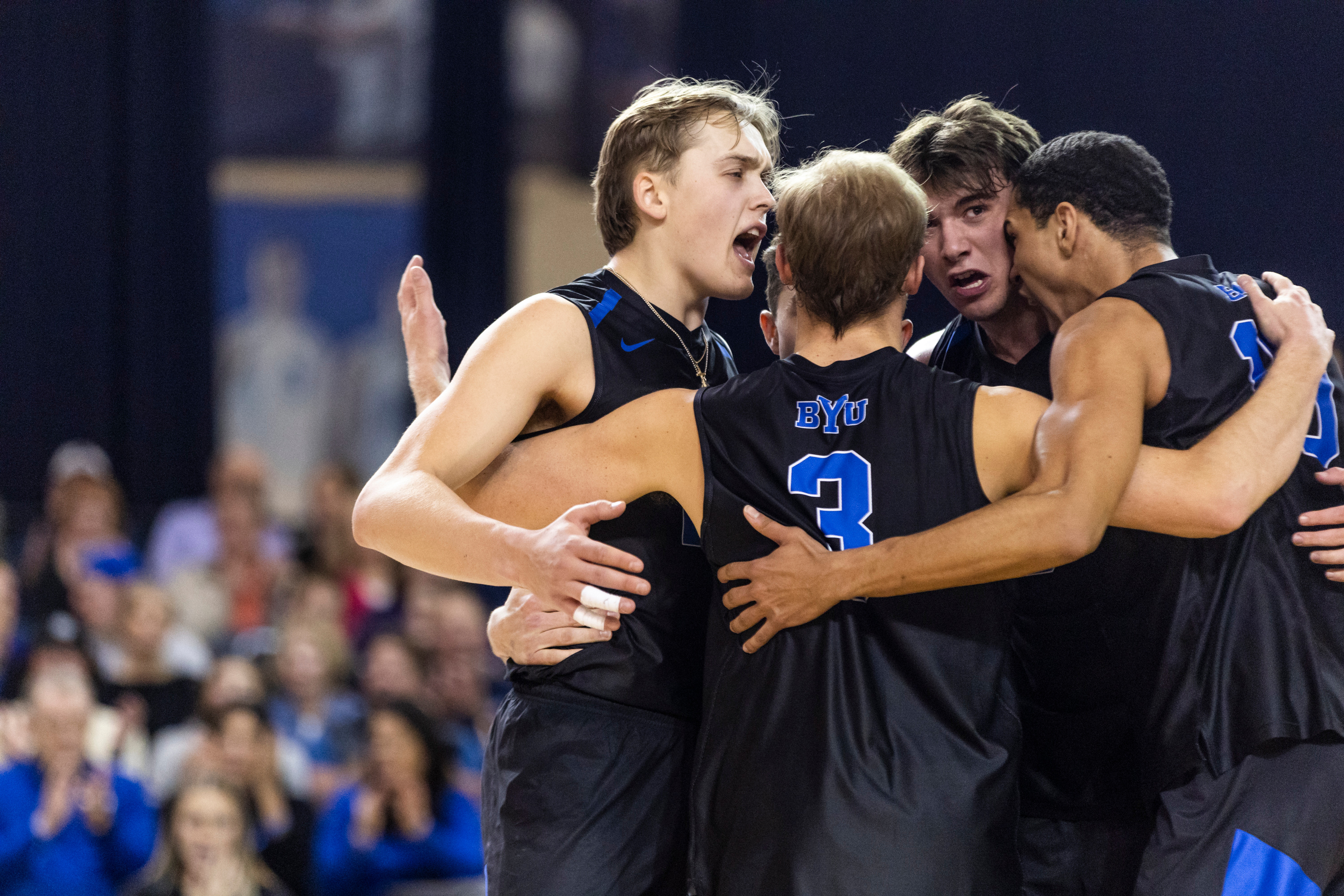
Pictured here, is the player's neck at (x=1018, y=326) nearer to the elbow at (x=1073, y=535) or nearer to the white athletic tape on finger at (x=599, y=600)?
the elbow at (x=1073, y=535)

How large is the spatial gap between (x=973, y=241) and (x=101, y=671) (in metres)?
4.34

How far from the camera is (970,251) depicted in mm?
2902

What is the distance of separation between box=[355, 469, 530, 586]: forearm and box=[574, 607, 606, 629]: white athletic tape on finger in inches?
5.1

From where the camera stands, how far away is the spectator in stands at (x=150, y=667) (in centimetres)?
538

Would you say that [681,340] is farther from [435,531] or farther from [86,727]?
[86,727]

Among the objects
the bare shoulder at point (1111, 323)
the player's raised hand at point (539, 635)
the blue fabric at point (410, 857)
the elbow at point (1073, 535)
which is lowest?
the blue fabric at point (410, 857)

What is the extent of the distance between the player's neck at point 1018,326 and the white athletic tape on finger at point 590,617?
1.36 metres

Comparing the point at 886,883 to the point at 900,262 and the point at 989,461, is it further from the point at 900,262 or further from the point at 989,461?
the point at 900,262

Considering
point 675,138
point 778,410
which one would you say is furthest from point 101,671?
point 778,410

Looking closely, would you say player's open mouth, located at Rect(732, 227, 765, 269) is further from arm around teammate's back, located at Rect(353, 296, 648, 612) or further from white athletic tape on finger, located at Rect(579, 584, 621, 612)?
white athletic tape on finger, located at Rect(579, 584, 621, 612)

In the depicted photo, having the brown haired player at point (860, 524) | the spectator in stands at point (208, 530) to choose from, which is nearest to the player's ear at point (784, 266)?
the brown haired player at point (860, 524)

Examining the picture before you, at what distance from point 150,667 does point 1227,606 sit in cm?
479

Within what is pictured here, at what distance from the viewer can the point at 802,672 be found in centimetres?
202

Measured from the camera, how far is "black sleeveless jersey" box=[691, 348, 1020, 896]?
1.93 m
